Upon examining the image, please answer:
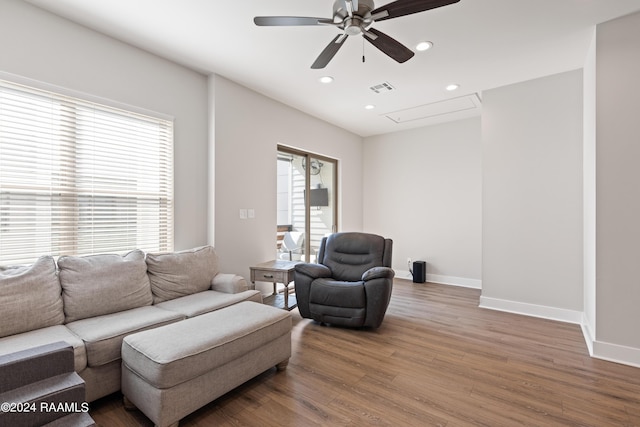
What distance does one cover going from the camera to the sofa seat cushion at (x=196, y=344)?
1686 mm

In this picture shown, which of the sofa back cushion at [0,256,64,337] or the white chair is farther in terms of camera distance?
the white chair

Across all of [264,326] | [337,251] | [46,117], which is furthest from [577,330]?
[46,117]

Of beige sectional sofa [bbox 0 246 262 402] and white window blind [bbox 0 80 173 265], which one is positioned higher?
white window blind [bbox 0 80 173 265]

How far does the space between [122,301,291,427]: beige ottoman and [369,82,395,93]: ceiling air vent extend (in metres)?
3.03

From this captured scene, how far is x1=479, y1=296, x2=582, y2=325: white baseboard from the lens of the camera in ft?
11.2

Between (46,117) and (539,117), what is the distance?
16.4 ft

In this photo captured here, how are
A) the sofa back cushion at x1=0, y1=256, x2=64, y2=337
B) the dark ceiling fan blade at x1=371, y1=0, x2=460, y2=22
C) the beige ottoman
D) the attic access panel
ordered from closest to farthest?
the beige ottoman → the dark ceiling fan blade at x1=371, y1=0, x2=460, y2=22 → the sofa back cushion at x1=0, y1=256, x2=64, y2=337 → the attic access panel

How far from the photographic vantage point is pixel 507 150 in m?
3.79

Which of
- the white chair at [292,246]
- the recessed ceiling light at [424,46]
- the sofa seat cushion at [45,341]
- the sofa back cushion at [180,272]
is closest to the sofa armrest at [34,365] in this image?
the sofa seat cushion at [45,341]

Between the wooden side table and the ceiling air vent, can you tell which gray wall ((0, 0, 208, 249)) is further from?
the ceiling air vent

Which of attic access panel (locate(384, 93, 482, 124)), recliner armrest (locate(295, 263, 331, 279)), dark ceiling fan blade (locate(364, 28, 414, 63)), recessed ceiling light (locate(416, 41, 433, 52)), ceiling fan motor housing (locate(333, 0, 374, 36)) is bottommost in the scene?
recliner armrest (locate(295, 263, 331, 279))

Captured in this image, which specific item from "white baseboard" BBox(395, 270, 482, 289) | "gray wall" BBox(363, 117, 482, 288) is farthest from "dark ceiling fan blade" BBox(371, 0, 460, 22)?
"white baseboard" BBox(395, 270, 482, 289)

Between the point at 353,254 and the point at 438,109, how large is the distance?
2.71 metres

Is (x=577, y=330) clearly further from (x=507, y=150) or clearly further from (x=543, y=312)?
(x=507, y=150)
